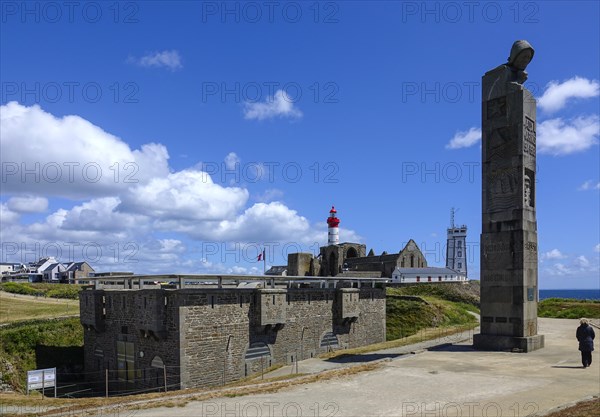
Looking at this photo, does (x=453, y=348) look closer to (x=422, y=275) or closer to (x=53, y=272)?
(x=422, y=275)

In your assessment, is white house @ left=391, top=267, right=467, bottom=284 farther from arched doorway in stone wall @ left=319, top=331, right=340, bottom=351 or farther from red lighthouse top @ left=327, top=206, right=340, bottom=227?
arched doorway in stone wall @ left=319, top=331, right=340, bottom=351

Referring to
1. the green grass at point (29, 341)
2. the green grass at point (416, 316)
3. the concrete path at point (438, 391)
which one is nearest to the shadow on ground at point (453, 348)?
the concrete path at point (438, 391)

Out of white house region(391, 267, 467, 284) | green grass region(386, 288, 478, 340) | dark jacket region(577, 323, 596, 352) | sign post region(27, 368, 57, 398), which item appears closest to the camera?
dark jacket region(577, 323, 596, 352)

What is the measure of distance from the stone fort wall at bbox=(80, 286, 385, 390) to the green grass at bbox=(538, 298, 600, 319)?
1965 centimetres

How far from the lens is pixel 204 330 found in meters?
21.1

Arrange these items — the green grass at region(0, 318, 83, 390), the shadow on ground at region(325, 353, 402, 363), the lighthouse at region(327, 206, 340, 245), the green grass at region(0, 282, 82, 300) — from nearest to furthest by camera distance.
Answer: the shadow on ground at region(325, 353, 402, 363)
the green grass at region(0, 318, 83, 390)
the green grass at region(0, 282, 82, 300)
the lighthouse at region(327, 206, 340, 245)

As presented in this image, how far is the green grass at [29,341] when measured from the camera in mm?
25819

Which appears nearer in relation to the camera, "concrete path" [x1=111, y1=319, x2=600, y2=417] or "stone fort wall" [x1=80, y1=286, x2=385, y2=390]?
"concrete path" [x1=111, y1=319, x2=600, y2=417]

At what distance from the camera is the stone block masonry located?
67.6ft

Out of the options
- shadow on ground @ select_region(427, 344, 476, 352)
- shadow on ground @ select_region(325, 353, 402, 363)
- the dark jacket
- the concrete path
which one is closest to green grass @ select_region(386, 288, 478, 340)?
shadow on ground @ select_region(325, 353, 402, 363)

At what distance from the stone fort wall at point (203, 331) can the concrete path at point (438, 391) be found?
24.2 feet

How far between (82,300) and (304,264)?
39739 mm

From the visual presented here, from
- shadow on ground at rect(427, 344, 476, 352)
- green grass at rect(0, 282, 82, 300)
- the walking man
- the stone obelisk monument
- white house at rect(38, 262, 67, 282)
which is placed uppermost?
the stone obelisk monument

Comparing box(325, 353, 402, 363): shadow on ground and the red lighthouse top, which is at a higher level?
the red lighthouse top
